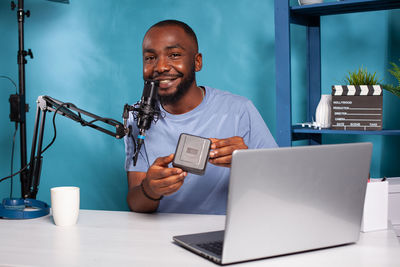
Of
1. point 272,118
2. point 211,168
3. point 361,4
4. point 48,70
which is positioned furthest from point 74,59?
point 361,4

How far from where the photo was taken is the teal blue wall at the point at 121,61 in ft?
8.93

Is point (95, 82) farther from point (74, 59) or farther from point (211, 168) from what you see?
point (211, 168)

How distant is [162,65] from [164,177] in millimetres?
687

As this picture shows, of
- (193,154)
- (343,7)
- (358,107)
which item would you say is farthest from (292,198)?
(343,7)

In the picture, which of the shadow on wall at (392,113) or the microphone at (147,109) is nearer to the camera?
the microphone at (147,109)

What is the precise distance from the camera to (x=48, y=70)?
10.8ft

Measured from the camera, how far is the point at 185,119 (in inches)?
79.7

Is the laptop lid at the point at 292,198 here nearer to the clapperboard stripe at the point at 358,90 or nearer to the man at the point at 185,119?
the man at the point at 185,119

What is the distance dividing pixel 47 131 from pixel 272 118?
63.3 inches

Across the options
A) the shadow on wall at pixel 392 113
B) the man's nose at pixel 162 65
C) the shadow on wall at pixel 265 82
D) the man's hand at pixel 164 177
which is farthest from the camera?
the shadow on wall at pixel 265 82

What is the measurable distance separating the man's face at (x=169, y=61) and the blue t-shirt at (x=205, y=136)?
106 mm

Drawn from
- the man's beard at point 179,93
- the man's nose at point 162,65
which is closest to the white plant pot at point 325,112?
the man's beard at point 179,93

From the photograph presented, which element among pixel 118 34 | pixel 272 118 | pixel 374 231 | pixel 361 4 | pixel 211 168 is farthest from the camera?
pixel 118 34

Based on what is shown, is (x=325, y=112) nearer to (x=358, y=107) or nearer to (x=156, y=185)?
(x=358, y=107)
